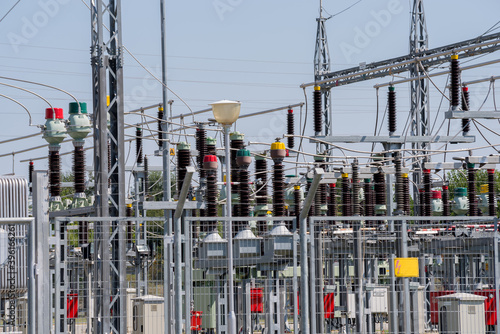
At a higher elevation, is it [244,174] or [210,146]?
[210,146]

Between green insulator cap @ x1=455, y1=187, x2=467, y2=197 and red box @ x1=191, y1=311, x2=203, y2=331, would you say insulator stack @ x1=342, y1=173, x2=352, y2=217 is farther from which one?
red box @ x1=191, y1=311, x2=203, y2=331

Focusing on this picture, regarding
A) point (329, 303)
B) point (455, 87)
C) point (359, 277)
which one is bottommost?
point (329, 303)

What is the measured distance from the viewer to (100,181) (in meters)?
8.98

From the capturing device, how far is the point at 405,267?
23.6ft

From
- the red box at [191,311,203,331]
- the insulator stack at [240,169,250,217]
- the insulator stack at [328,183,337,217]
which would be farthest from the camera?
the insulator stack at [328,183,337,217]

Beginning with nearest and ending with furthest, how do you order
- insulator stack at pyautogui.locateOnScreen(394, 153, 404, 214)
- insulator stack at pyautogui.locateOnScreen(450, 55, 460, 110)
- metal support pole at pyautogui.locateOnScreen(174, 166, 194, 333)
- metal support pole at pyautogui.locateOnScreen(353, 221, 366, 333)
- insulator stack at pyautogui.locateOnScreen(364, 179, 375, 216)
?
metal support pole at pyautogui.locateOnScreen(174, 166, 194, 333)
metal support pole at pyautogui.locateOnScreen(353, 221, 366, 333)
insulator stack at pyautogui.locateOnScreen(450, 55, 460, 110)
insulator stack at pyautogui.locateOnScreen(394, 153, 404, 214)
insulator stack at pyautogui.locateOnScreen(364, 179, 375, 216)

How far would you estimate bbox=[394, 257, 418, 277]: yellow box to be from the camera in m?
7.20

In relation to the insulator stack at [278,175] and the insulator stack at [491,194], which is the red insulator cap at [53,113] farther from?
the insulator stack at [491,194]

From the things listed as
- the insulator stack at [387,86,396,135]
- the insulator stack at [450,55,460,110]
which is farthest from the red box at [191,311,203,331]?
the insulator stack at [387,86,396,135]

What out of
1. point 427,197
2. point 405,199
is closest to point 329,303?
point 405,199

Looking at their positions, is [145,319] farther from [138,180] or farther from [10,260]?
[138,180]

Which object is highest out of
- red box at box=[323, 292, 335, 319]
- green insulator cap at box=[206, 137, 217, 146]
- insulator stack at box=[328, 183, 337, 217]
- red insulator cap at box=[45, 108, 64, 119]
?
red insulator cap at box=[45, 108, 64, 119]

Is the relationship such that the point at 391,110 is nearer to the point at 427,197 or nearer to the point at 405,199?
the point at 427,197

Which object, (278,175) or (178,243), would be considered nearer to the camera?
(178,243)
